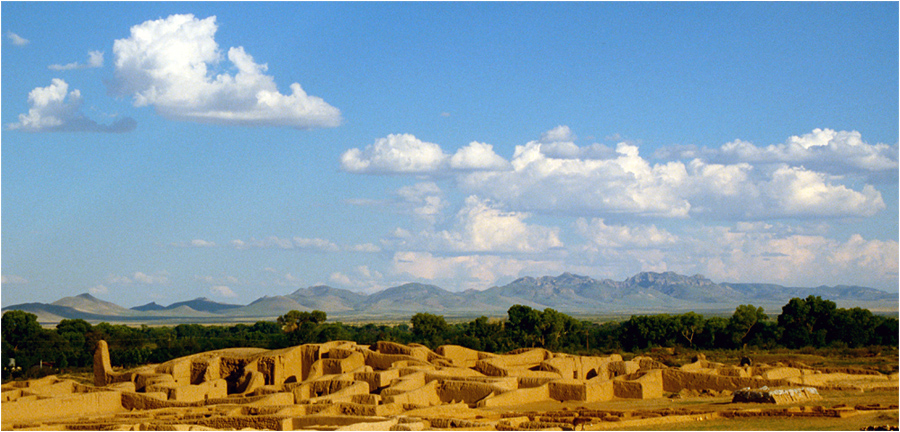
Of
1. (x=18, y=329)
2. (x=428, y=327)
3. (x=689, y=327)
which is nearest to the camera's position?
(x=18, y=329)

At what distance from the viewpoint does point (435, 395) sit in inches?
1194

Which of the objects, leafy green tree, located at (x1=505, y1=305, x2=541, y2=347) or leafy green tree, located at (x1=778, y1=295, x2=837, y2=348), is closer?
leafy green tree, located at (x1=778, y1=295, x2=837, y2=348)

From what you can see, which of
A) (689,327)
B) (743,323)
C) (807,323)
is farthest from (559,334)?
(807,323)

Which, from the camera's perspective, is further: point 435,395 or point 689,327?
point 689,327

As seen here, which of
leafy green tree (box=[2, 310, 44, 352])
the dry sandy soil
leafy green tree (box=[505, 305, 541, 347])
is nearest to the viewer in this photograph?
the dry sandy soil

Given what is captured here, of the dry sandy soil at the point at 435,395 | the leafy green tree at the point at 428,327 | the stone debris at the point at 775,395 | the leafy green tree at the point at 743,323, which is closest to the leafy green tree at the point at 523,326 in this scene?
the leafy green tree at the point at 428,327

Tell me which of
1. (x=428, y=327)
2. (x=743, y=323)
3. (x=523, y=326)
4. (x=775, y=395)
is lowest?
(x=775, y=395)

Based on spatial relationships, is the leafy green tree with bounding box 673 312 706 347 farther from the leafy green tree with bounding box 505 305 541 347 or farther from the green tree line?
the leafy green tree with bounding box 505 305 541 347

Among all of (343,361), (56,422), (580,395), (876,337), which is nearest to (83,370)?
(343,361)

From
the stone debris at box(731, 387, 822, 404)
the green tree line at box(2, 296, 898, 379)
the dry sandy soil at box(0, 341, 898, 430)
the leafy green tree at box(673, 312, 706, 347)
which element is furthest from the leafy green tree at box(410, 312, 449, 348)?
the stone debris at box(731, 387, 822, 404)

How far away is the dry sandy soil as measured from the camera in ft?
80.5

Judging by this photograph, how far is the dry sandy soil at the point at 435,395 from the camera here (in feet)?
80.5

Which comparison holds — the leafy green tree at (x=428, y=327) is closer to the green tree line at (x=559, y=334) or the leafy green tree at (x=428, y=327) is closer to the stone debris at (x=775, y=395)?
the green tree line at (x=559, y=334)

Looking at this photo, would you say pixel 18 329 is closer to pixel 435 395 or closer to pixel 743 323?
pixel 435 395
